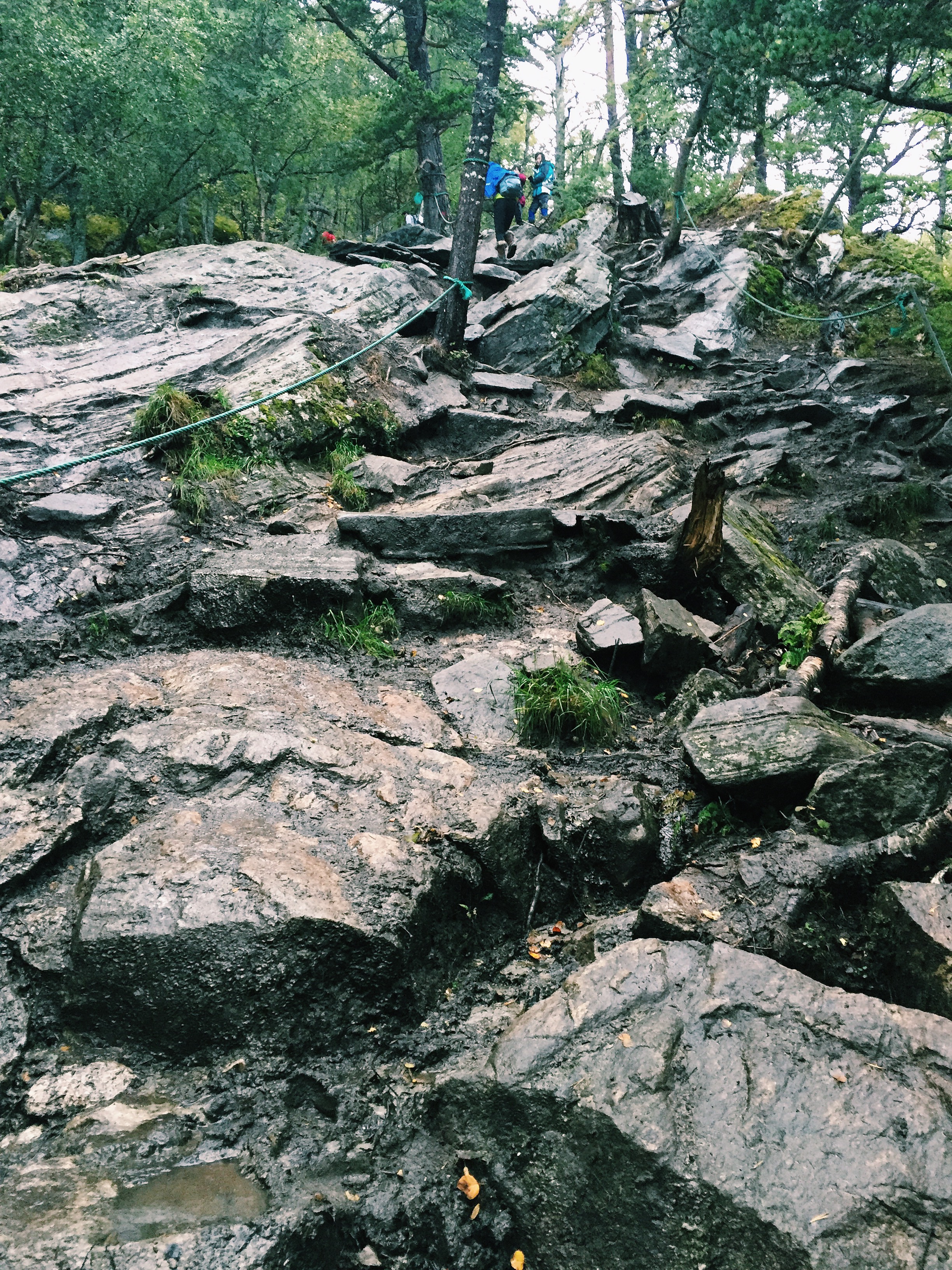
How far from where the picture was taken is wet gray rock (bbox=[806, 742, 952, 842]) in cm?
352

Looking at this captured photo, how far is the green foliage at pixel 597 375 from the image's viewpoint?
40.1 feet

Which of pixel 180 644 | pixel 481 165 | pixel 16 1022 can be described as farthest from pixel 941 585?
pixel 481 165

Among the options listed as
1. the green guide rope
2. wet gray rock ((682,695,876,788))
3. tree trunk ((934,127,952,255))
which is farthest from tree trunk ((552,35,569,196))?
wet gray rock ((682,695,876,788))

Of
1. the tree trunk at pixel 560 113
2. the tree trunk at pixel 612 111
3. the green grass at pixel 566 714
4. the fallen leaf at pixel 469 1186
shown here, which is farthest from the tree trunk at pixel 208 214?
the fallen leaf at pixel 469 1186

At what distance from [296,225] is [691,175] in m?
13.1

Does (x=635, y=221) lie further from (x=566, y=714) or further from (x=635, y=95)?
(x=566, y=714)

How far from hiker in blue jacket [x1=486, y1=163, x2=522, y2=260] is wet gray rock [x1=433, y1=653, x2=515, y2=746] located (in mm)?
14344

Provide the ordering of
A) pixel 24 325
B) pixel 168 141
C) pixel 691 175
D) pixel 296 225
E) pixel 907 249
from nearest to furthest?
pixel 24 325, pixel 907 249, pixel 168 141, pixel 691 175, pixel 296 225

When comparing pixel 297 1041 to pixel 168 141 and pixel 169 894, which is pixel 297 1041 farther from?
pixel 168 141

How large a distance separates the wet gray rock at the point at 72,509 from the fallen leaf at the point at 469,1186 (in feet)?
18.6

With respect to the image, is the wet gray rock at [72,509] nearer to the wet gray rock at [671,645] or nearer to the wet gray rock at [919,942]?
the wet gray rock at [671,645]

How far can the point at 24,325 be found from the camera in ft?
29.6

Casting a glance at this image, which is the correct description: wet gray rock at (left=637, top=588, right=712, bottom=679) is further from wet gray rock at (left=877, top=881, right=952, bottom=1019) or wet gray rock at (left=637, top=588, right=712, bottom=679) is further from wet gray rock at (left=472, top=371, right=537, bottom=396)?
wet gray rock at (left=472, top=371, right=537, bottom=396)

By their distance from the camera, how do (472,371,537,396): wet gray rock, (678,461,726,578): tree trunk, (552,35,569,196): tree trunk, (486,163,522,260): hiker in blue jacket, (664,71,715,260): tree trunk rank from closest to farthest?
(678,461,726,578): tree trunk < (472,371,537,396): wet gray rock < (664,71,715,260): tree trunk < (486,163,522,260): hiker in blue jacket < (552,35,569,196): tree trunk
